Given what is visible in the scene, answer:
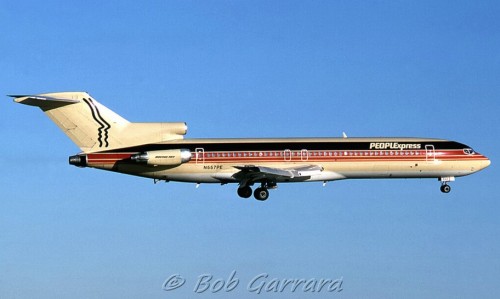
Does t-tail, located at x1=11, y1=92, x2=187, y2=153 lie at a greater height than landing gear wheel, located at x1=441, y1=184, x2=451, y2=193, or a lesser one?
greater

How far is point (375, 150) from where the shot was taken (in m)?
53.4

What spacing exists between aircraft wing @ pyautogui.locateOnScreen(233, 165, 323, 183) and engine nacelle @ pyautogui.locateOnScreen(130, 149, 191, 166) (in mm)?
3237

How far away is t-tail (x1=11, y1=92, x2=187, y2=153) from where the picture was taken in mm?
50500

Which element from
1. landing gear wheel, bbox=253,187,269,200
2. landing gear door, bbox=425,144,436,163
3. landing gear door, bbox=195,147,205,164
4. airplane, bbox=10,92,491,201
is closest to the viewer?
airplane, bbox=10,92,491,201

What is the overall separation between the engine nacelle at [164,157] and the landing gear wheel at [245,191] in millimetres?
3916

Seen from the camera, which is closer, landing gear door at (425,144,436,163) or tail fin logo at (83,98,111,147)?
tail fin logo at (83,98,111,147)

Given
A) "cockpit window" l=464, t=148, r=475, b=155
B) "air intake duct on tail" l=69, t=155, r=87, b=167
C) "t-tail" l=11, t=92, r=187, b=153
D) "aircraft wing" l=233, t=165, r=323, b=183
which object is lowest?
"aircraft wing" l=233, t=165, r=323, b=183

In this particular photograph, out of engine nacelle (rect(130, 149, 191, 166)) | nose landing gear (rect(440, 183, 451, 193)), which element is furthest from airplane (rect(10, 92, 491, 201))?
nose landing gear (rect(440, 183, 451, 193))

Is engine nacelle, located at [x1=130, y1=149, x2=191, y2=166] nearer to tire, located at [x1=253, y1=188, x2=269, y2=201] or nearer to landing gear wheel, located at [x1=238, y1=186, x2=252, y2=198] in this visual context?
landing gear wheel, located at [x1=238, y1=186, x2=252, y2=198]

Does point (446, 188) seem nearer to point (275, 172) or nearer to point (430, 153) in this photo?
point (430, 153)

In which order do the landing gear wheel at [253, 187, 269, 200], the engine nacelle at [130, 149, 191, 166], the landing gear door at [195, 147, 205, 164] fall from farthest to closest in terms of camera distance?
the landing gear wheel at [253, 187, 269, 200], the landing gear door at [195, 147, 205, 164], the engine nacelle at [130, 149, 191, 166]

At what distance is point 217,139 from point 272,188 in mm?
4349

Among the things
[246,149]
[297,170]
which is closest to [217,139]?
[246,149]

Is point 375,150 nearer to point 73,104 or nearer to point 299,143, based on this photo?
point 299,143
